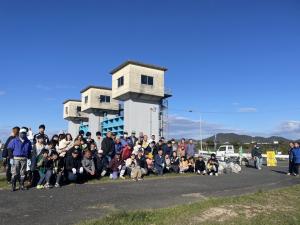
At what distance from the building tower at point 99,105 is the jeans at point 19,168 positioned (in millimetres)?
39097

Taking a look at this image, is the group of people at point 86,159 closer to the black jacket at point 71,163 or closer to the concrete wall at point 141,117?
the black jacket at point 71,163

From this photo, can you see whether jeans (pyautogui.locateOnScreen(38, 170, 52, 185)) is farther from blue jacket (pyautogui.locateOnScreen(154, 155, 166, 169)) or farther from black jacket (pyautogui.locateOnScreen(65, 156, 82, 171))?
blue jacket (pyautogui.locateOnScreen(154, 155, 166, 169))

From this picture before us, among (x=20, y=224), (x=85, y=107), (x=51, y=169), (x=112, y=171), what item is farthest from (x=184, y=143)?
(x=85, y=107)

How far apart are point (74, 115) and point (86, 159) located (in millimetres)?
48905

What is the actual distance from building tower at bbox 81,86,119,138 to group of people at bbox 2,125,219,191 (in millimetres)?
32509

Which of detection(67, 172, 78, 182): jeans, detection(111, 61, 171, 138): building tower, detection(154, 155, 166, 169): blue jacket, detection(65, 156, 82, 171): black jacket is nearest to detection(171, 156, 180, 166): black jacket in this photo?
detection(154, 155, 166, 169): blue jacket

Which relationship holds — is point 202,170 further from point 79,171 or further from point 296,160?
point 79,171

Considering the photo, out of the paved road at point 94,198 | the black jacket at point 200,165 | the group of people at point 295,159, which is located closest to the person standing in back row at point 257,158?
the group of people at point 295,159

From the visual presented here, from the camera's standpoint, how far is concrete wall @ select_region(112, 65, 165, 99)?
38.9 meters

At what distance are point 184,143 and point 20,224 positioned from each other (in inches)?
537

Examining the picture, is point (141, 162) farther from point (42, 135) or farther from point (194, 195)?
point (194, 195)

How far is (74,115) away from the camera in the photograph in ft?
203

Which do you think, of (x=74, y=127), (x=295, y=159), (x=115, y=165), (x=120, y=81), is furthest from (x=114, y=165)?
(x=74, y=127)

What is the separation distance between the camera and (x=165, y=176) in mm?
16688
